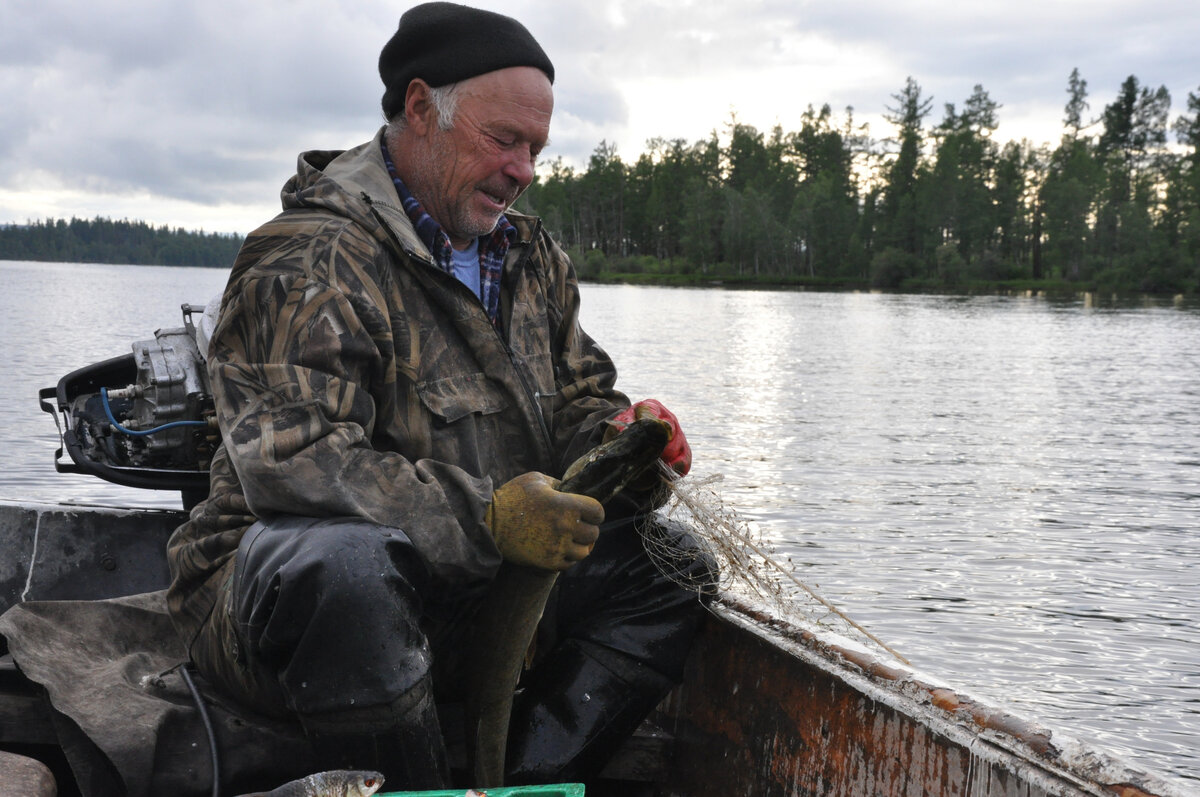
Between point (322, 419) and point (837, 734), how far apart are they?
1426 mm

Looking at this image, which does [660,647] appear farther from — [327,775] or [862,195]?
[862,195]

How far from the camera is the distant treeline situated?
298 ft

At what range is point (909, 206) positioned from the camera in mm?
109000

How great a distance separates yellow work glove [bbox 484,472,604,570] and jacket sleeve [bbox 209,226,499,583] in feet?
0.14

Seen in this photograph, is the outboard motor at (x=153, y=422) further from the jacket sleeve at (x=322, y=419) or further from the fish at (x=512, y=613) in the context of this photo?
the fish at (x=512, y=613)

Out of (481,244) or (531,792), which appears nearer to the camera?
(531,792)

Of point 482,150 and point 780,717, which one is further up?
point 482,150

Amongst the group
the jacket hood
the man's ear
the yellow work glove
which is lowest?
the yellow work glove

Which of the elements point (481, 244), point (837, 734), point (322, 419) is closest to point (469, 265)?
point (481, 244)

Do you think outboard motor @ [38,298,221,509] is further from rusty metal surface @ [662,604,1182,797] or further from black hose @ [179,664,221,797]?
rusty metal surface @ [662,604,1182,797]

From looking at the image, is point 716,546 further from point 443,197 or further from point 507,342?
point 443,197

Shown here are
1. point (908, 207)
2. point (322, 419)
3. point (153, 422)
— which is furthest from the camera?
point (908, 207)

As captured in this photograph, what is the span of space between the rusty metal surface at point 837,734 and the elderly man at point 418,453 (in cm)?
19

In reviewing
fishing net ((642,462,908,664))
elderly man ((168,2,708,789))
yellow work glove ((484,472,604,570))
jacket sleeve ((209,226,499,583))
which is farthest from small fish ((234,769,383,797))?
fishing net ((642,462,908,664))
